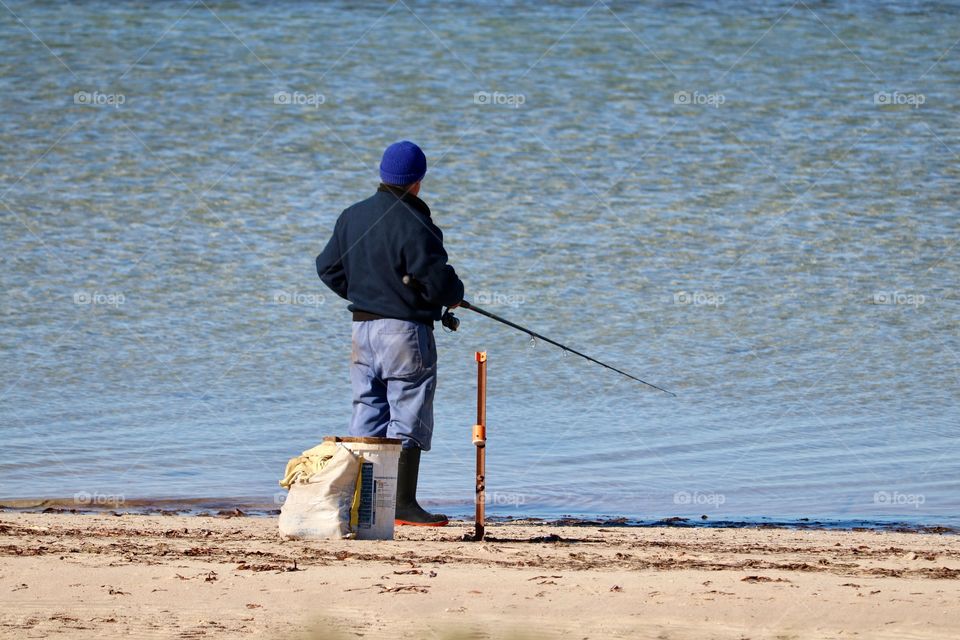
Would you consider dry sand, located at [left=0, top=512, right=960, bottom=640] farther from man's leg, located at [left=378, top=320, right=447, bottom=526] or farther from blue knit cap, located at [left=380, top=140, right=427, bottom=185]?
blue knit cap, located at [left=380, top=140, right=427, bottom=185]

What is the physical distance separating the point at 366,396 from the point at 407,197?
788mm

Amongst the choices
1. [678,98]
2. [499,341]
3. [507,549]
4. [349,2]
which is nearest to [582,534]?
[507,549]

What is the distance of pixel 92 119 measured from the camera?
18438 millimetres

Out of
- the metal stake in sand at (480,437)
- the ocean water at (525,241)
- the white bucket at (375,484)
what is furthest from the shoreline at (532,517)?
the white bucket at (375,484)

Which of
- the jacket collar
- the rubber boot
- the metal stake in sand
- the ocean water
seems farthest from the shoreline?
the jacket collar

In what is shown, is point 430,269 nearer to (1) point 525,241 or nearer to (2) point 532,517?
(2) point 532,517

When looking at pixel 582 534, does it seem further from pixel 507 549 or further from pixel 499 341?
pixel 499 341

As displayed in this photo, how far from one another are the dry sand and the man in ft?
1.61

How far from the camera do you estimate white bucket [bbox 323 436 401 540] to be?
584cm

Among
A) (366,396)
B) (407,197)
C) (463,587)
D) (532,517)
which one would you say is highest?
(407,197)

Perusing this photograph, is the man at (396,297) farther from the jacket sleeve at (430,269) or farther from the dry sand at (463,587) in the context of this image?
the dry sand at (463,587)

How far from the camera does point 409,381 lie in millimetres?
6121

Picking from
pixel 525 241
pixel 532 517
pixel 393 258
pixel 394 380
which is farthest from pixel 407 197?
pixel 525 241

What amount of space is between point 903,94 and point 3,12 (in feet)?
39.8
